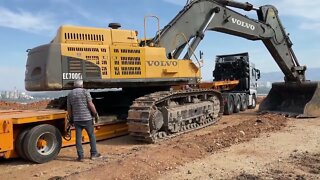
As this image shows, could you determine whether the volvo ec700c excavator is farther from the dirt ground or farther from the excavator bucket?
the dirt ground

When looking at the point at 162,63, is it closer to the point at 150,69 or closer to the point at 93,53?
the point at 150,69

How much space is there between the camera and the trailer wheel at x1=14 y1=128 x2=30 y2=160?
25.6 feet

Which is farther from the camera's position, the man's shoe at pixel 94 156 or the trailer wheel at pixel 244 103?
the trailer wheel at pixel 244 103

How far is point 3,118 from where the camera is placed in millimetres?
7559

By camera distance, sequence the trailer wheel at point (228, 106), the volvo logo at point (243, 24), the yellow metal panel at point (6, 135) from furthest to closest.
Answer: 1. the trailer wheel at point (228, 106)
2. the volvo logo at point (243, 24)
3. the yellow metal panel at point (6, 135)

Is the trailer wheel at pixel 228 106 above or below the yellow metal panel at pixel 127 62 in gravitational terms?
below

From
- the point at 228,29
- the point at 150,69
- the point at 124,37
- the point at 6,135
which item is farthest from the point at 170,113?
the point at 228,29

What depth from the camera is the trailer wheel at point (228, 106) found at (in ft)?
56.3

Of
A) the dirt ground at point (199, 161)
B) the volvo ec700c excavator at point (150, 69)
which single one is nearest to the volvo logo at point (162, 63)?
the volvo ec700c excavator at point (150, 69)

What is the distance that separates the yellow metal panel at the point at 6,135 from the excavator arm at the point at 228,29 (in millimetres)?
5069

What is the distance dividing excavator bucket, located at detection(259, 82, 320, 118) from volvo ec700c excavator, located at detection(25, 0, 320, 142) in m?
0.04

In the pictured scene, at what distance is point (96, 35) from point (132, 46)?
1050 millimetres

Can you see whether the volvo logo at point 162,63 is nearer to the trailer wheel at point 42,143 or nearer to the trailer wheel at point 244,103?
the trailer wheel at point 42,143

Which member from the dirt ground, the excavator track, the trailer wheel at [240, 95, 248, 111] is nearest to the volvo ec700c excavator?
the excavator track
